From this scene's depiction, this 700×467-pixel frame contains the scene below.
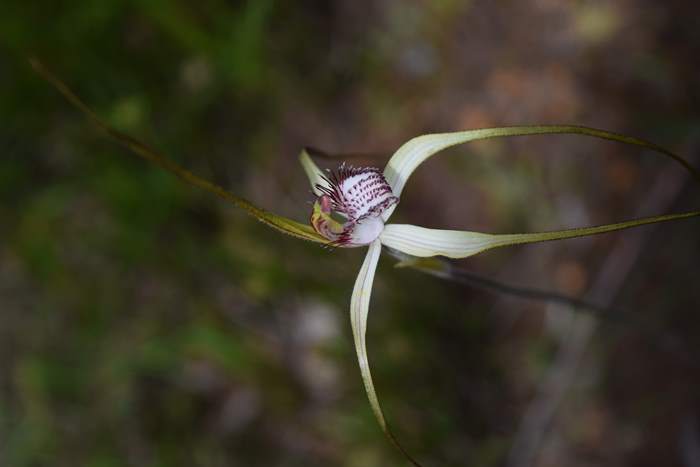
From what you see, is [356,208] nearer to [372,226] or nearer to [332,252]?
[372,226]

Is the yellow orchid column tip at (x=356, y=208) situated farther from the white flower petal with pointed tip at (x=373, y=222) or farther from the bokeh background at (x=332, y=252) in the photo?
the bokeh background at (x=332, y=252)

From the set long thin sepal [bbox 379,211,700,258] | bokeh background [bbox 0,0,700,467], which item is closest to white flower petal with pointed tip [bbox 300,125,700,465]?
long thin sepal [bbox 379,211,700,258]

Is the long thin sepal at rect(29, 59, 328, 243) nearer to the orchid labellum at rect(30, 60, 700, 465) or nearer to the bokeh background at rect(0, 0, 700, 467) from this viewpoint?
the orchid labellum at rect(30, 60, 700, 465)

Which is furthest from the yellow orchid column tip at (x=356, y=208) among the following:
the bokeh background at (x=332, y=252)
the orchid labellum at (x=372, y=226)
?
the bokeh background at (x=332, y=252)

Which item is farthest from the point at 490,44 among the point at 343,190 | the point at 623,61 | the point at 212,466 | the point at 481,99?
the point at 212,466

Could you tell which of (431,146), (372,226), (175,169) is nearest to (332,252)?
(372,226)

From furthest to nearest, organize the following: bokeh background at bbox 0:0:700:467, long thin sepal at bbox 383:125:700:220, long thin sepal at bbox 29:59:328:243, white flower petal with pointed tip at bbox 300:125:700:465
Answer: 1. bokeh background at bbox 0:0:700:467
2. white flower petal with pointed tip at bbox 300:125:700:465
3. long thin sepal at bbox 383:125:700:220
4. long thin sepal at bbox 29:59:328:243

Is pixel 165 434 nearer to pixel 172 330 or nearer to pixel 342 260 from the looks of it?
pixel 172 330
